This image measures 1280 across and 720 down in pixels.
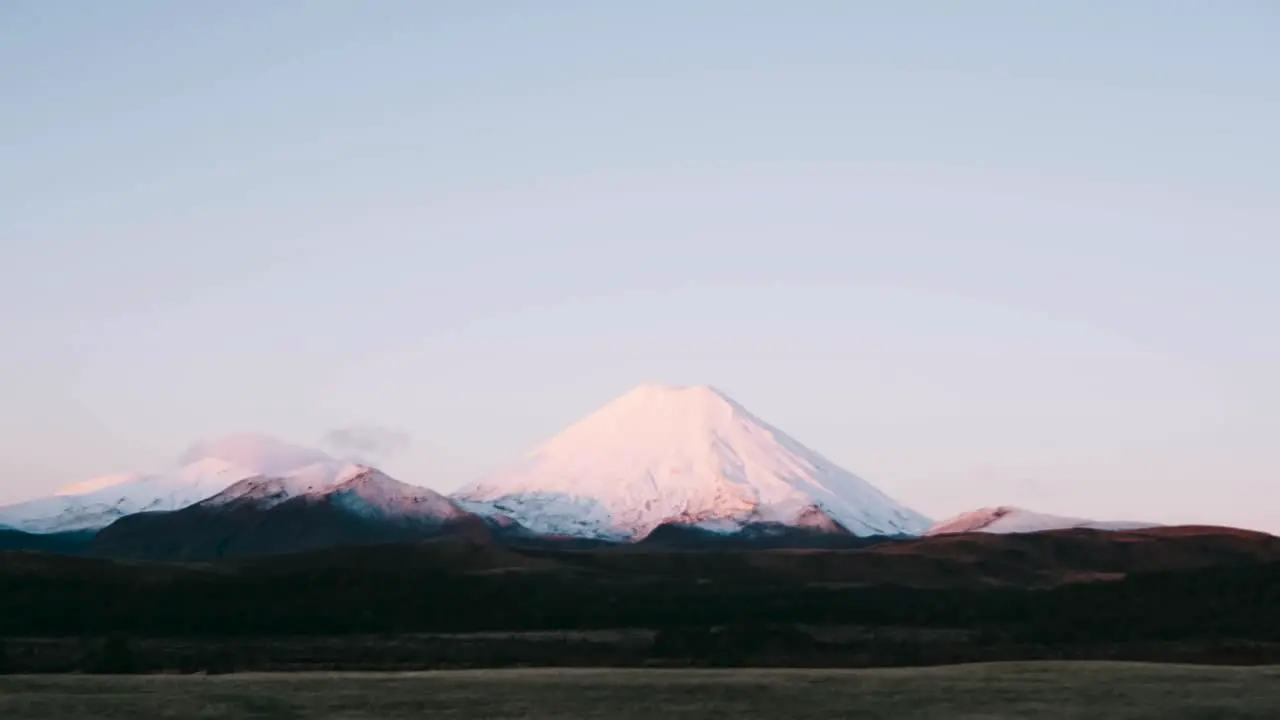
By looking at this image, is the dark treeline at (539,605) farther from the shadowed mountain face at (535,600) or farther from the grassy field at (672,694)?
the grassy field at (672,694)

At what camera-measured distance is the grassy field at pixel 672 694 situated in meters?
46.1

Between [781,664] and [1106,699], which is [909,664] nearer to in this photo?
[781,664]

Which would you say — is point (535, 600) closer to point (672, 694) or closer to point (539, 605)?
point (539, 605)

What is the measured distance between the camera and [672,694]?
49.1 m

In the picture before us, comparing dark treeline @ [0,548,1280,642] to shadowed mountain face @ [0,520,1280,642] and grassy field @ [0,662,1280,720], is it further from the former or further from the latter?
grassy field @ [0,662,1280,720]

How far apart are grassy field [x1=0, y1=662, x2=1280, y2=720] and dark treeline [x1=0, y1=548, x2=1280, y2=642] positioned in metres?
35.2

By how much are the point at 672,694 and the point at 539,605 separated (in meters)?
69.0

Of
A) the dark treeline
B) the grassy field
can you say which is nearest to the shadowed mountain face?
the dark treeline

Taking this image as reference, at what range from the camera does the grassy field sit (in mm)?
46094

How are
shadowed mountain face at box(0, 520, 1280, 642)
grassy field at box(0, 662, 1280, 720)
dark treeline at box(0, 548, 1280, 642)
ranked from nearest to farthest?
grassy field at box(0, 662, 1280, 720), dark treeline at box(0, 548, 1280, 642), shadowed mountain face at box(0, 520, 1280, 642)

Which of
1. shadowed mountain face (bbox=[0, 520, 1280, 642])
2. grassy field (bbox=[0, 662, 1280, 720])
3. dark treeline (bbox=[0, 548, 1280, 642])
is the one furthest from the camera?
shadowed mountain face (bbox=[0, 520, 1280, 642])

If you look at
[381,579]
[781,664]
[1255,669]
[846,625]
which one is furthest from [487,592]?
[1255,669]

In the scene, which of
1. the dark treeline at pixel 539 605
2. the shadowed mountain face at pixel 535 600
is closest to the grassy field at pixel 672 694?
the dark treeline at pixel 539 605

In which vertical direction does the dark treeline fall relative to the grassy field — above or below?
above
